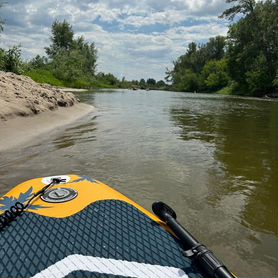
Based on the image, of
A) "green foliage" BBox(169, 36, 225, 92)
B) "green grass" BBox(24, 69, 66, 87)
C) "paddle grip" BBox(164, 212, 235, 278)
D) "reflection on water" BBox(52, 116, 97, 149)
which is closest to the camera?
"paddle grip" BBox(164, 212, 235, 278)

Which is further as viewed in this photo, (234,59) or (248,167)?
(234,59)

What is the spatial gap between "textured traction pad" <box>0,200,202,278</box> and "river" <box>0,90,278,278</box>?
1222mm

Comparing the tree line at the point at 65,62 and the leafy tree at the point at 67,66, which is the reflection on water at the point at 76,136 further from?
the leafy tree at the point at 67,66

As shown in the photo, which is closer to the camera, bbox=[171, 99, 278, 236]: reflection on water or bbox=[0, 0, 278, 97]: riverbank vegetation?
bbox=[171, 99, 278, 236]: reflection on water

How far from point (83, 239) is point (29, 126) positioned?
836 cm

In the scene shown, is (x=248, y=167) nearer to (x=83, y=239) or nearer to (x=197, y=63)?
(x=83, y=239)

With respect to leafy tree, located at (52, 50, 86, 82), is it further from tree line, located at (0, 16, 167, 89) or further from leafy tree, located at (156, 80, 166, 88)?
leafy tree, located at (156, 80, 166, 88)

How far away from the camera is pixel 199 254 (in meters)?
2.00

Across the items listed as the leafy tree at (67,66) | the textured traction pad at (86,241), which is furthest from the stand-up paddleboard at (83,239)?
the leafy tree at (67,66)

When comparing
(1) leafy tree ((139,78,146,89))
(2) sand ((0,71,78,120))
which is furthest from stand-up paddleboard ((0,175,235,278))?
(1) leafy tree ((139,78,146,89))

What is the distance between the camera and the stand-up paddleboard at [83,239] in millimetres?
1920

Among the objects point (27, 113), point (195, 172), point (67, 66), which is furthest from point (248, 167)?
point (67, 66)

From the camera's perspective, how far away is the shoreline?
810 cm

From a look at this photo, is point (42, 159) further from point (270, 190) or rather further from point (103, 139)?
point (270, 190)
